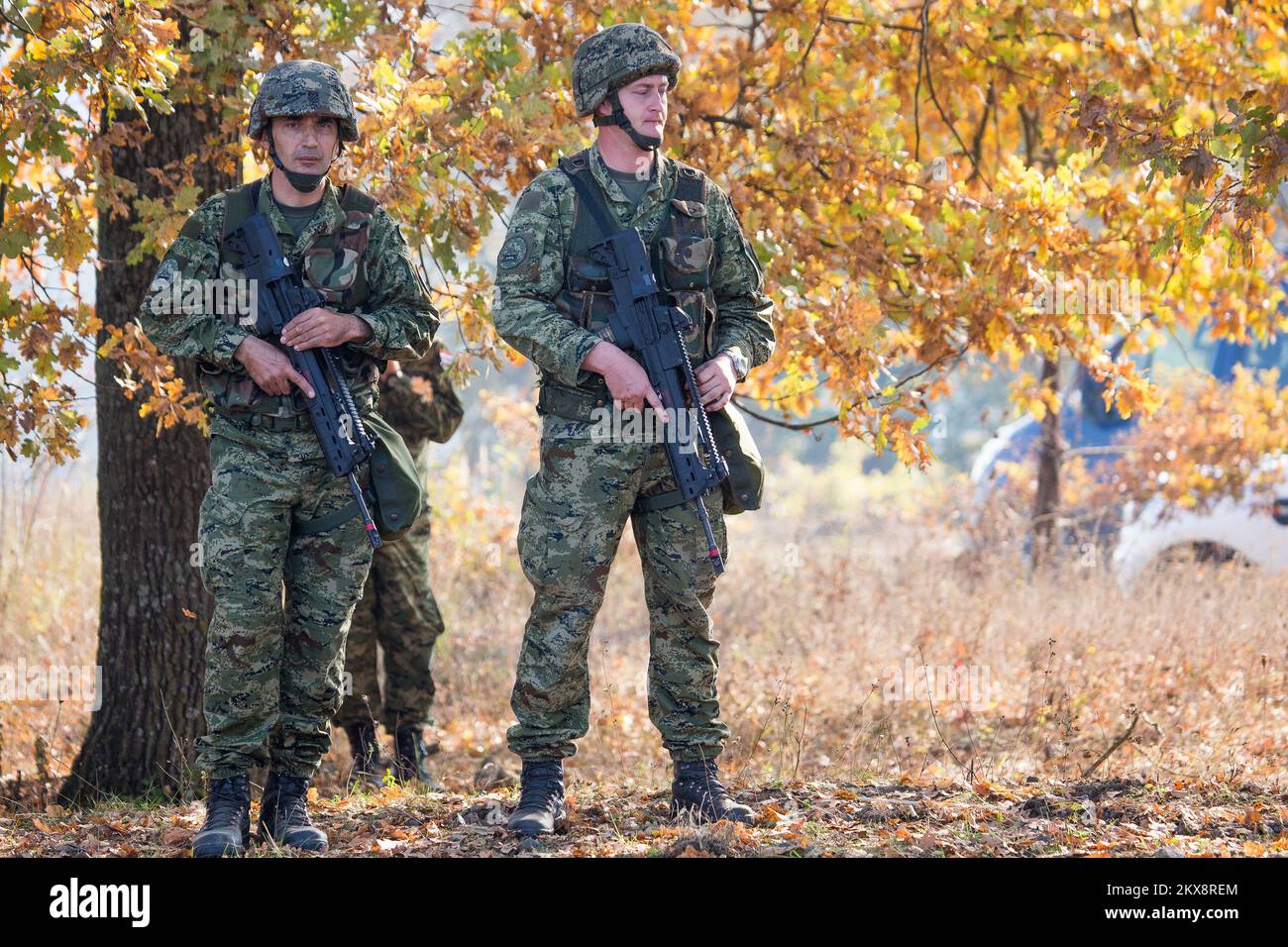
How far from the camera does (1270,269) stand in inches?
301

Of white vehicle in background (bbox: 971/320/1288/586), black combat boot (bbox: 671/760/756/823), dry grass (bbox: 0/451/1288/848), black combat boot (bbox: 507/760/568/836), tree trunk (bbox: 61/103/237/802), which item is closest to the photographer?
black combat boot (bbox: 507/760/568/836)

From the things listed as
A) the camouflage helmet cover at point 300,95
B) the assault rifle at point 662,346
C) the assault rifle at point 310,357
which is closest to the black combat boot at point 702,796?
the assault rifle at point 662,346

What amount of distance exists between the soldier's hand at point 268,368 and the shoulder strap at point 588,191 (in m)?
0.93

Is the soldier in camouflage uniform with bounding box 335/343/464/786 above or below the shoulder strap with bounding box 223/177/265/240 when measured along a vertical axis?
below

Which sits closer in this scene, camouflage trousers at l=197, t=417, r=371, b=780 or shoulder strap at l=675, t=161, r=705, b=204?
camouflage trousers at l=197, t=417, r=371, b=780

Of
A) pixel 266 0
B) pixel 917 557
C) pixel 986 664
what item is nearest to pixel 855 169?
pixel 266 0

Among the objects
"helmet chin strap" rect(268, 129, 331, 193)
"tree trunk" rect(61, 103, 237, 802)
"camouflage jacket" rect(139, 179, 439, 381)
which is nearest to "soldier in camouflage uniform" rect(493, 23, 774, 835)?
"camouflage jacket" rect(139, 179, 439, 381)

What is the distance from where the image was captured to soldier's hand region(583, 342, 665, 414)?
383 cm

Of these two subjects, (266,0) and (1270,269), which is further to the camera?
(1270,269)

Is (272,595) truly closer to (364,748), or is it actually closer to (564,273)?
(564,273)

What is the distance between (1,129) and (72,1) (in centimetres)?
50

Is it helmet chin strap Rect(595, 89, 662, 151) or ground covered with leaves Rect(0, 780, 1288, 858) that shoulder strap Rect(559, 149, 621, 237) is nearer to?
helmet chin strap Rect(595, 89, 662, 151)

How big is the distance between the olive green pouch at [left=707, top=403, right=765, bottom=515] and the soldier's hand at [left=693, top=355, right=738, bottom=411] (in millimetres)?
87
